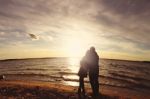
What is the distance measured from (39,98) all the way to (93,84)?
355 centimetres

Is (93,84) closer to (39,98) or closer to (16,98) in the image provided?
(39,98)

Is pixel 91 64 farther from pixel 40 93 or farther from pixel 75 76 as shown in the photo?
pixel 75 76

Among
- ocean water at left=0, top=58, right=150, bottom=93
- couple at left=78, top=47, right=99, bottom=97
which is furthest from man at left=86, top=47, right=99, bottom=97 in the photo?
ocean water at left=0, top=58, right=150, bottom=93

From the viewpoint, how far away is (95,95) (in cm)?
1289

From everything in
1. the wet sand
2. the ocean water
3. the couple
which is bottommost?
the ocean water

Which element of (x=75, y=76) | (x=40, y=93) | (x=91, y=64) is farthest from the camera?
(x=75, y=76)

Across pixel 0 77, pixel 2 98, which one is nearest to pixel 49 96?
pixel 2 98

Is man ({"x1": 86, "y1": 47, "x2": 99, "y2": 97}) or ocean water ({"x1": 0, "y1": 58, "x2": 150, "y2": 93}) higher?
man ({"x1": 86, "y1": 47, "x2": 99, "y2": 97})

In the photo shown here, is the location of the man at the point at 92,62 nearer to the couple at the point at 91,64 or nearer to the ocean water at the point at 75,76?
the couple at the point at 91,64

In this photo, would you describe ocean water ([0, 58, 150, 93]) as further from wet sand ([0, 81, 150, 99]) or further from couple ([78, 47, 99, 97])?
couple ([78, 47, 99, 97])

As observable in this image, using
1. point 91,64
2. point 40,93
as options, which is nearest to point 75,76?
point 40,93

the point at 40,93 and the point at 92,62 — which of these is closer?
the point at 92,62

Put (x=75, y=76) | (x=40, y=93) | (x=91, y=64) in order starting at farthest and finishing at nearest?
(x=75, y=76)
(x=40, y=93)
(x=91, y=64)

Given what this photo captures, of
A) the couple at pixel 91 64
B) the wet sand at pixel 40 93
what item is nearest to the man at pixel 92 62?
the couple at pixel 91 64
